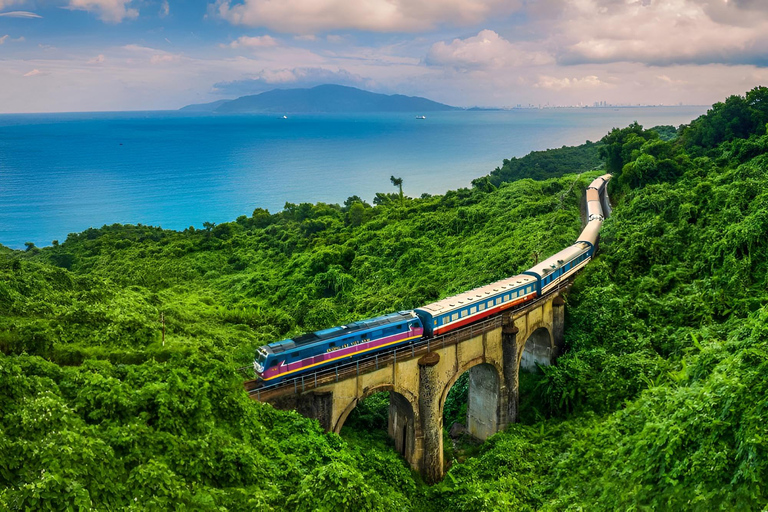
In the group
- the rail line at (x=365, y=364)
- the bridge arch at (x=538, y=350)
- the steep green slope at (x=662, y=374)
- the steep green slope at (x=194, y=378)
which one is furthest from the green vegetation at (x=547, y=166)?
the rail line at (x=365, y=364)

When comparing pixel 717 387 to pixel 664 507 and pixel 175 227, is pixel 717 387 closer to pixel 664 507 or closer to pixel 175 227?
pixel 664 507

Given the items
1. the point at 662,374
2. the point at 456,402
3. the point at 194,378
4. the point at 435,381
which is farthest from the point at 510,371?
the point at 194,378

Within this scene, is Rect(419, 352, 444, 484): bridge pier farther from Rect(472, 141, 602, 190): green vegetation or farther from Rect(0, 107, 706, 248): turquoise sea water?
Rect(0, 107, 706, 248): turquoise sea water

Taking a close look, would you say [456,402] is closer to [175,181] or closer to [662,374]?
[662,374]

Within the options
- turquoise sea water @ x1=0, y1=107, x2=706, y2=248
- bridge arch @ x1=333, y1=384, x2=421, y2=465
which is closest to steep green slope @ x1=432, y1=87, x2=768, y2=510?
bridge arch @ x1=333, y1=384, x2=421, y2=465

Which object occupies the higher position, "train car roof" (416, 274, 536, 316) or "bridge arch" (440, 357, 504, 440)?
"train car roof" (416, 274, 536, 316)

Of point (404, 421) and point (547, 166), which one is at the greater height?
point (547, 166)

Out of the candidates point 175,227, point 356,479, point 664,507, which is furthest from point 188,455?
point 175,227
